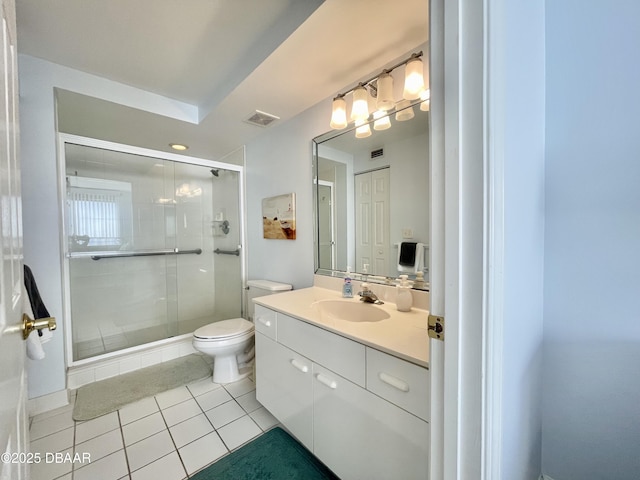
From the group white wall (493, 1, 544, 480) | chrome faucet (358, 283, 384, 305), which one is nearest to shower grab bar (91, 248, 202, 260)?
chrome faucet (358, 283, 384, 305)

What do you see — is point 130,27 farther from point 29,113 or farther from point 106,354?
point 106,354

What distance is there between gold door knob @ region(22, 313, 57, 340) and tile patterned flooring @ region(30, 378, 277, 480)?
1.09 m

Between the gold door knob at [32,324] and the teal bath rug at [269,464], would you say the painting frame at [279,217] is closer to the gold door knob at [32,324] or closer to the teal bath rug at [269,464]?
the teal bath rug at [269,464]

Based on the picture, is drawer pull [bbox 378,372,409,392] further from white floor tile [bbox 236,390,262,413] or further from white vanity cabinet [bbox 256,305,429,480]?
white floor tile [bbox 236,390,262,413]

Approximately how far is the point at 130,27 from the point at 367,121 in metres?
1.46

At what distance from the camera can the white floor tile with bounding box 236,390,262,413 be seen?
1.70 m

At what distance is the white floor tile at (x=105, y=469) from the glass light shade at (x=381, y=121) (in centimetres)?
228

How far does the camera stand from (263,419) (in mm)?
1601

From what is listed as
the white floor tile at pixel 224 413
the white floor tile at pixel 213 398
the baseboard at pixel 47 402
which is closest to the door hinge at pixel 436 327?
the white floor tile at pixel 224 413

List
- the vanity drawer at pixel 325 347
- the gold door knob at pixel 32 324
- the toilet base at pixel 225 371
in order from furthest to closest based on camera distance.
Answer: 1. the toilet base at pixel 225 371
2. the vanity drawer at pixel 325 347
3. the gold door knob at pixel 32 324

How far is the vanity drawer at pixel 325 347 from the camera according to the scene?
39.7 inches

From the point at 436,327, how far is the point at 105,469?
5.79ft

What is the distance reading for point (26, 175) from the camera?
1.65 m

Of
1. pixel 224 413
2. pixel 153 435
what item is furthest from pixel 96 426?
pixel 224 413
